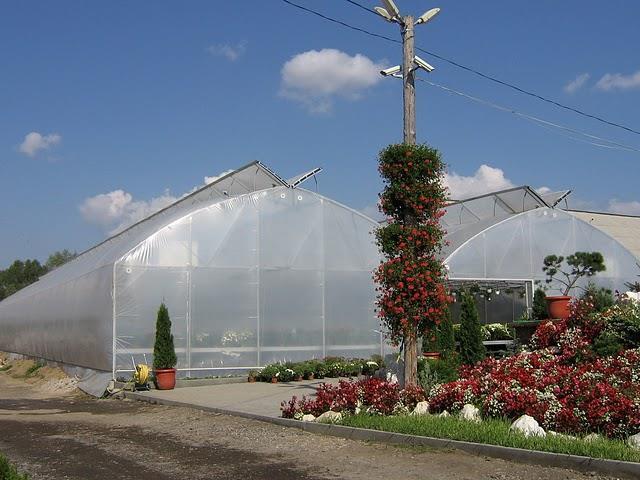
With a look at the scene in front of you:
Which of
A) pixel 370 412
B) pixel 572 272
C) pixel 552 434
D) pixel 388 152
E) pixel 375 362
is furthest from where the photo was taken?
pixel 572 272

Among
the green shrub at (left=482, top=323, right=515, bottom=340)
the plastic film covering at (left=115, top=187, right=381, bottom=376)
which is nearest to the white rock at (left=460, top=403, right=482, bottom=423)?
the plastic film covering at (left=115, top=187, right=381, bottom=376)

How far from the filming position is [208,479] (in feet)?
26.2

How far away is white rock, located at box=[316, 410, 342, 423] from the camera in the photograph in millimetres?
11078

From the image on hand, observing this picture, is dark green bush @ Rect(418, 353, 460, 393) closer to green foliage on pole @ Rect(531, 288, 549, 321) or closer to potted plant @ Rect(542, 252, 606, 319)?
green foliage on pole @ Rect(531, 288, 549, 321)

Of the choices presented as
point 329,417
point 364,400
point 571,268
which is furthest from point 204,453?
point 571,268

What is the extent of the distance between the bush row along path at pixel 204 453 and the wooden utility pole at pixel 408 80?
5.38m

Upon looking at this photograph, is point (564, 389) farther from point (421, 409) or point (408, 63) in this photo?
point (408, 63)

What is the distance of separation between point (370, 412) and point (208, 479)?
12.1 feet

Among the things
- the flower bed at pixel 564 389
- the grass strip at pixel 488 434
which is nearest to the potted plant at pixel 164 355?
the grass strip at pixel 488 434

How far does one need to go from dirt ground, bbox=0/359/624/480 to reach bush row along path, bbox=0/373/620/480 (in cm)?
1

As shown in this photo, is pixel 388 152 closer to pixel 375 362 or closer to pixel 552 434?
pixel 552 434

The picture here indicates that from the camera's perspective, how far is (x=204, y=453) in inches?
383

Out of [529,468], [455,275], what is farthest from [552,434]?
[455,275]

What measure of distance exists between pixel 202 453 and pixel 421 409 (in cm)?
328
